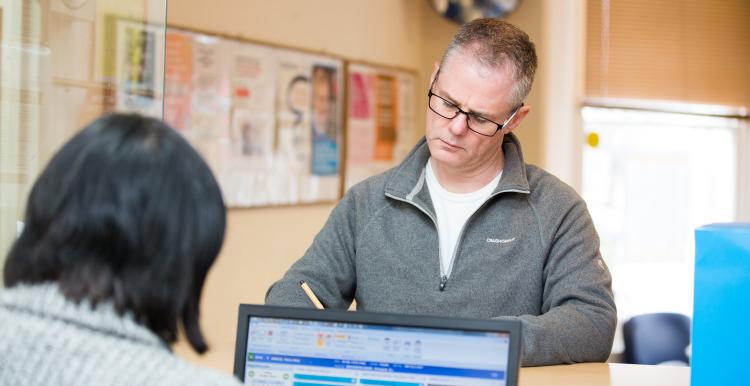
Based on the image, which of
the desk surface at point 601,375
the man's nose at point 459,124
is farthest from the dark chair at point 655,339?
the man's nose at point 459,124

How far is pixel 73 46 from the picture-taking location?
211 cm

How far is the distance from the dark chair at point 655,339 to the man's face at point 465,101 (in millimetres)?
2059

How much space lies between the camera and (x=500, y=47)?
207 cm

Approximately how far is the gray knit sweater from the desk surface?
93 cm

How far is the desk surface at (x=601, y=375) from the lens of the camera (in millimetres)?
1811

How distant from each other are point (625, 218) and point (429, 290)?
3.29 m

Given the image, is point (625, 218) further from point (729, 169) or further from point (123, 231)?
point (123, 231)

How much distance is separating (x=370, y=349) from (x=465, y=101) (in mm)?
808

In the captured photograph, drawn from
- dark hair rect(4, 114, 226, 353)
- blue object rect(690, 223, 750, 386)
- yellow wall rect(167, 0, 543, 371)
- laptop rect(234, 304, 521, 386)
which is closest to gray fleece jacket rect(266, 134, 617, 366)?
blue object rect(690, 223, 750, 386)

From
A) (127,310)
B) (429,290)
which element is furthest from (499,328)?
(429,290)

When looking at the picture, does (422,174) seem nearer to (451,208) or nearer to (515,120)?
(451,208)

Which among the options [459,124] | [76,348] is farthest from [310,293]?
[76,348]

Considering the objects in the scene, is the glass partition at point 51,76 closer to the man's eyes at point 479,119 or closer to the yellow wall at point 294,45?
the man's eyes at point 479,119

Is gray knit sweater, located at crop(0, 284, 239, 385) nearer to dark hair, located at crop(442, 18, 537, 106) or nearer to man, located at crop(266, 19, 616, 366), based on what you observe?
man, located at crop(266, 19, 616, 366)
